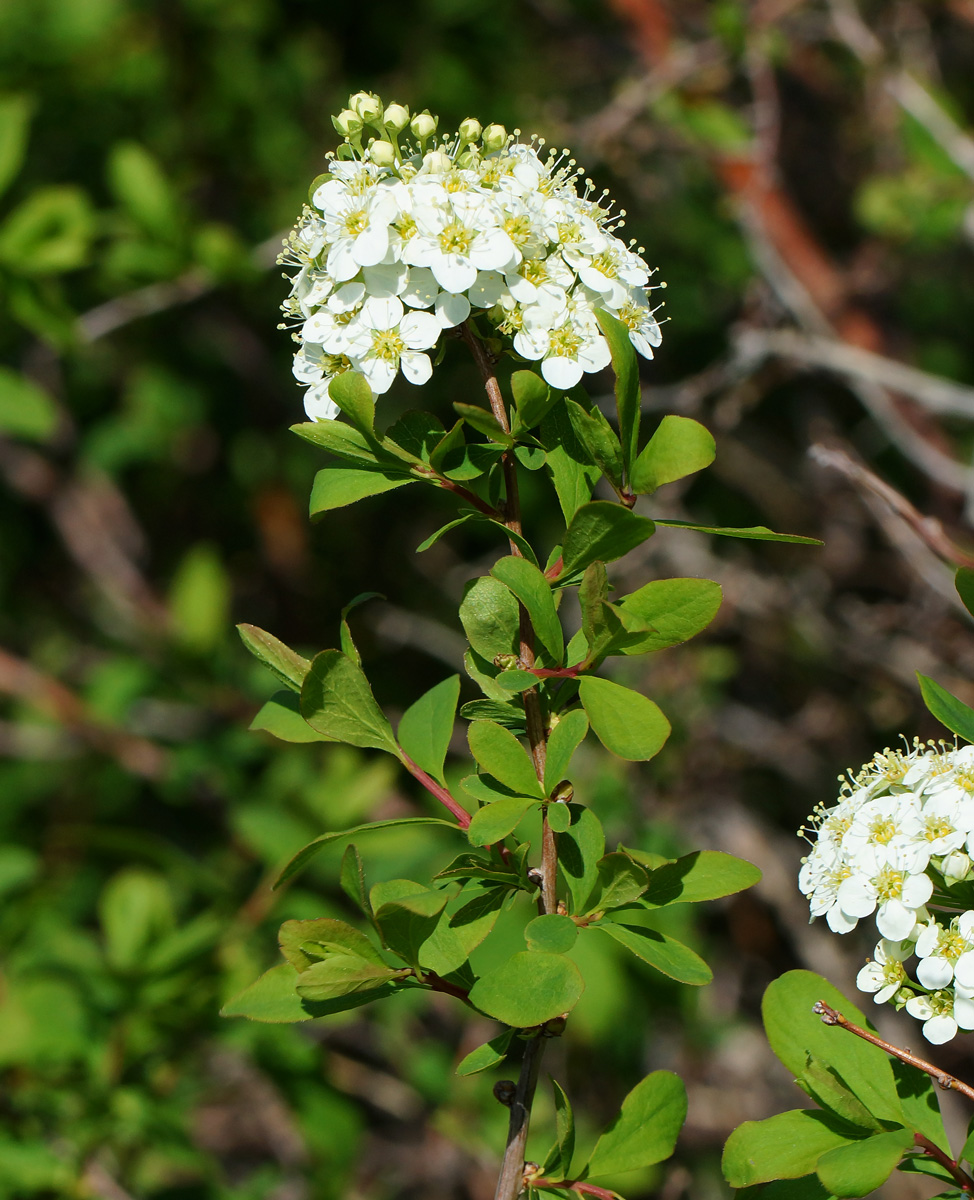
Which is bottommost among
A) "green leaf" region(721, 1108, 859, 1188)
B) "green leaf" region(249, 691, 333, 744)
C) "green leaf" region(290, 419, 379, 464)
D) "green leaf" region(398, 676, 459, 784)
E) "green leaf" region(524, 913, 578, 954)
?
"green leaf" region(249, 691, 333, 744)

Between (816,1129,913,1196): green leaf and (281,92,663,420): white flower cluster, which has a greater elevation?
(281,92,663,420): white flower cluster

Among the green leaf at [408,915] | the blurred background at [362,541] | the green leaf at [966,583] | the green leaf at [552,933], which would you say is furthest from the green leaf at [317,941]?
the blurred background at [362,541]

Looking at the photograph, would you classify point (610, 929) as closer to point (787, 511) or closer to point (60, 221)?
point (60, 221)

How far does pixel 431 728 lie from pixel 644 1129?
0.41 metres

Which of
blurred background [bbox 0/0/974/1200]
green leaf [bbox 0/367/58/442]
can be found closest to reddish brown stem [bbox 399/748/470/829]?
blurred background [bbox 0/0/974/1200]

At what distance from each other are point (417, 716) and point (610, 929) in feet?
0.94

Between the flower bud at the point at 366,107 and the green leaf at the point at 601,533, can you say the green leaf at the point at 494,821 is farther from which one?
the flower bud at the point at 366,107

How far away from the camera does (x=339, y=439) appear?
0.98 metres

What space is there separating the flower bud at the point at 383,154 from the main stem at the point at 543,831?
0.62ft

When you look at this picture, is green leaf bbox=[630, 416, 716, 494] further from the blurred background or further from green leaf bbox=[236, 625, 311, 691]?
the blurred background

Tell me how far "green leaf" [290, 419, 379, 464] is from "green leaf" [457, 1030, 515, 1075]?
1.66ft

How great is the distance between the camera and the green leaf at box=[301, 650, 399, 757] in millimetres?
965

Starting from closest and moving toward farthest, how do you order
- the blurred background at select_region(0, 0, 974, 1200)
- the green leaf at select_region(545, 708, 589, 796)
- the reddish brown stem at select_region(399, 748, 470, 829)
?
the green leaf at select_region(545, 708, 589, 796)
the reddish brown stem at select_region(399, 748, 470, 829)
the blurred background at select_region(0, 0, 974, 1200)

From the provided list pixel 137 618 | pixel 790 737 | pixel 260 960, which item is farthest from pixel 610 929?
pixel 137 618
